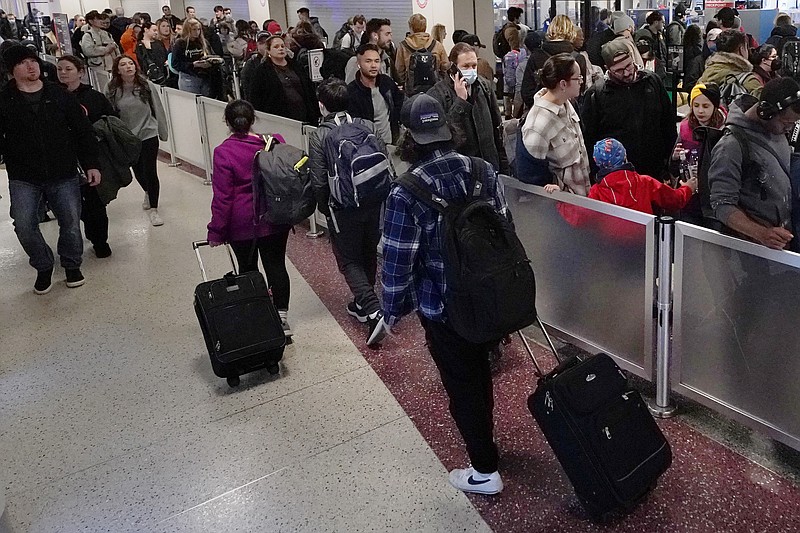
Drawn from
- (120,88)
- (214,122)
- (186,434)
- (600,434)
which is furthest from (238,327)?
(214,122)

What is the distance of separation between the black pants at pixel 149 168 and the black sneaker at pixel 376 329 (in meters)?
3.51

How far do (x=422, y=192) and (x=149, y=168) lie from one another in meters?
5.35

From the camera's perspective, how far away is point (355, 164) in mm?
4160

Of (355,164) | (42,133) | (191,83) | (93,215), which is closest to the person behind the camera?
(355,164)

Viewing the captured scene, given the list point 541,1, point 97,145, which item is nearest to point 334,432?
point 97,145

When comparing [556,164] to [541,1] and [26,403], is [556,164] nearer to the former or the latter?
[26,403]

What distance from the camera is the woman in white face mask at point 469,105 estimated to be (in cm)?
465

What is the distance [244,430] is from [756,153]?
2.66 m

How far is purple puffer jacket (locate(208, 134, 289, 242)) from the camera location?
166 inches

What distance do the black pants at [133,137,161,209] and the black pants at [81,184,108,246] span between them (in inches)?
36.0

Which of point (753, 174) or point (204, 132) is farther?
point (204, 132)

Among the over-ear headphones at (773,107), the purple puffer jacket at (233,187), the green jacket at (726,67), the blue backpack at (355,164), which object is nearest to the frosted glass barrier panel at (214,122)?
A: the purple puffer jacket at (233,187)

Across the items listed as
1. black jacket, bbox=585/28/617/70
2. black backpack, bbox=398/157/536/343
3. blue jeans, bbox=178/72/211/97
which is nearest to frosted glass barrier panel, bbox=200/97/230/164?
blue jeans, bbox=178/72/211/97

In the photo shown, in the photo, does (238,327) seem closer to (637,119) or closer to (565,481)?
(565,481)
